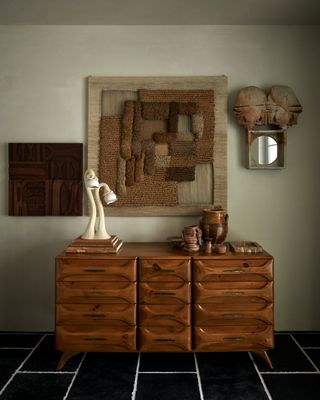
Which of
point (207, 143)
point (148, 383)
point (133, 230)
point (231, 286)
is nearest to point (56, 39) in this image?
point (207, 143)

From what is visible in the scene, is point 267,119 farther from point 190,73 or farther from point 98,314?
point 98,314

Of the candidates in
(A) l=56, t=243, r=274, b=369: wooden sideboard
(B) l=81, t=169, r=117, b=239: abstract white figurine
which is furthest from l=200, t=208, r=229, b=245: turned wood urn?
(B) l=81, t=169, r=117, b=239: abstract white figurine

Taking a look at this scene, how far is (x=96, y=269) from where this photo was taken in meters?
2.40

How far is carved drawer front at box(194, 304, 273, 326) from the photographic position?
239 centimetres

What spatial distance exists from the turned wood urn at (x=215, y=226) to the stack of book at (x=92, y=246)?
666mm

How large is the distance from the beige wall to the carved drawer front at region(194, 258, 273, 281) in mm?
573

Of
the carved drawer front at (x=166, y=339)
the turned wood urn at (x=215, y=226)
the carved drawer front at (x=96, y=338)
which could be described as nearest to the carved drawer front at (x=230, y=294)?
the carved drawer front at (x=166, y=339)

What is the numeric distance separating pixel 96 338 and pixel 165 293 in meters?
0.54

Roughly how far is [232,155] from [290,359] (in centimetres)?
156

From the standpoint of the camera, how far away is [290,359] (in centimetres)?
255

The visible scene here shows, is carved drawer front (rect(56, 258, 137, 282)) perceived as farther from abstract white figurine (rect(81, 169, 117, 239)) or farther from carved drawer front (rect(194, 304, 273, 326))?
carved drawer front (rect(194, 304, 273, 326))

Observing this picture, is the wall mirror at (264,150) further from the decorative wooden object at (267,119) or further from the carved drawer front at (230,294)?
the carved drawer front at (230,294)

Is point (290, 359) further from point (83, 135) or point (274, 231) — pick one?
point (83, 135)

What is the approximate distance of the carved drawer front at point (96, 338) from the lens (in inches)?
94.7
